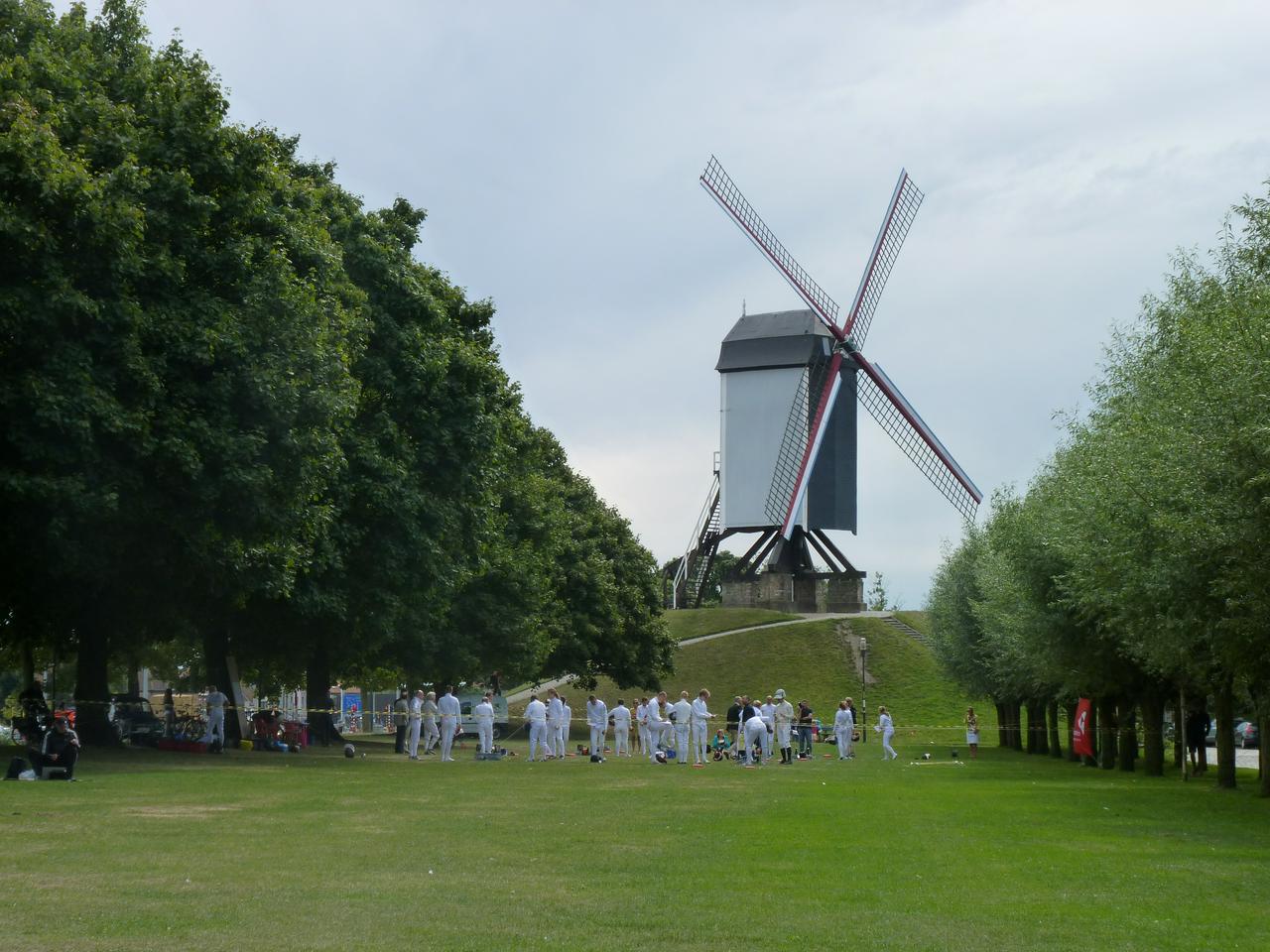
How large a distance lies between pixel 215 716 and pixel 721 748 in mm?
17672

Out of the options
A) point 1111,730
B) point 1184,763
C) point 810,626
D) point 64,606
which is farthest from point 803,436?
point 64,606

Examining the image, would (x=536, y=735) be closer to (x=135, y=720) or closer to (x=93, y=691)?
(x=93, y=691)

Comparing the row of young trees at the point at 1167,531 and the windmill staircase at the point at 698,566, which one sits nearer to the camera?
the row of young trees at the point at 1167,531

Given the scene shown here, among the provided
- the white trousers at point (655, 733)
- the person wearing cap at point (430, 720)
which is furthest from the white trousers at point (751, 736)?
the person wearing cap at point (430, 720)

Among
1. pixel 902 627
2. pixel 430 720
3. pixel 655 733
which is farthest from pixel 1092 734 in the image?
pixel 902 627

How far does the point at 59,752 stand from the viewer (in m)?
26.8

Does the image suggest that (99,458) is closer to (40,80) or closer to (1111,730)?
(40,80)

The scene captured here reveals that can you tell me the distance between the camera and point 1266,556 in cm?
2355

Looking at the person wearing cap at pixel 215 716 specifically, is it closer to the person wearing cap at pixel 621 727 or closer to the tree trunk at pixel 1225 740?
the person wearing cap at pixel 621 727

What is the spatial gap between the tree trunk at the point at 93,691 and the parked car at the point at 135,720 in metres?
5.54

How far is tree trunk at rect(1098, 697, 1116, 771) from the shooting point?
48.3 meters

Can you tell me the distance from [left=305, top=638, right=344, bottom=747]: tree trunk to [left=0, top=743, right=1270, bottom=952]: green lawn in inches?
675

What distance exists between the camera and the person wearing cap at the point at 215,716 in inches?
1622

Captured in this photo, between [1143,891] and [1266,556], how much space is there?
33.5ft
